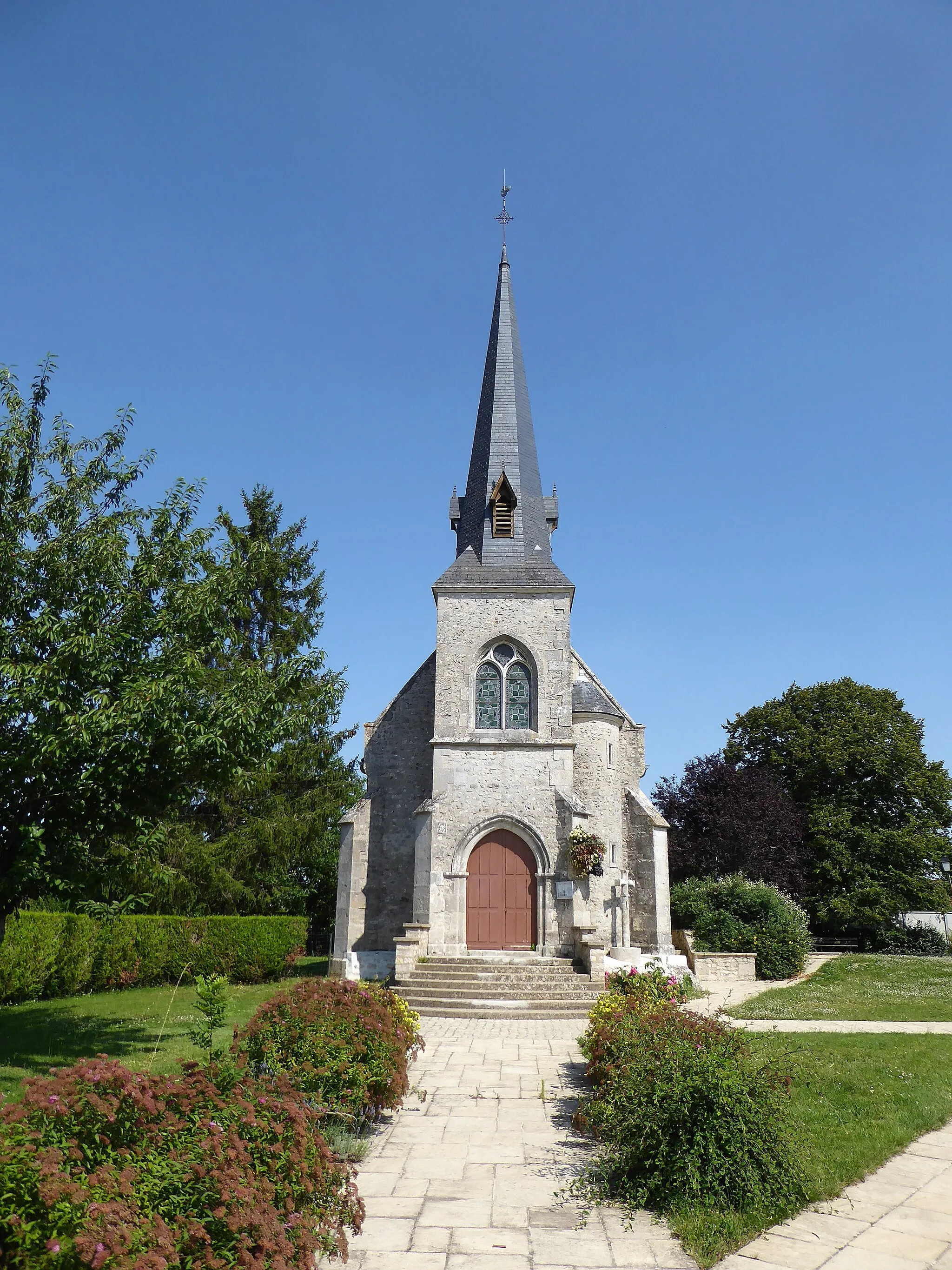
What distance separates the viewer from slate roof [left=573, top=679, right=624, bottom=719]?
22359 mm

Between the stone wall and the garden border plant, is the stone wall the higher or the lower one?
the higher one

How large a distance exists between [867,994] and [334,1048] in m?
14.7

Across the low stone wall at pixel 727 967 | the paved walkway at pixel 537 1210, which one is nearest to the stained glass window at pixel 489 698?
the low stone wall at pixel 727 967

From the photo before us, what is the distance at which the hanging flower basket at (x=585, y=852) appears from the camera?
1866cm

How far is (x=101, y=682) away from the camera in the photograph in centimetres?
1013

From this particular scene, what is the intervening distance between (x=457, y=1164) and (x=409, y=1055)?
314cm

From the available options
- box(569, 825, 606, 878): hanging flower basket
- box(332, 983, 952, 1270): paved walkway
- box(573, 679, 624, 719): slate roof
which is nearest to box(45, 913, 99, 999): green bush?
box(569, 825, 606, 878): hanging flower basket

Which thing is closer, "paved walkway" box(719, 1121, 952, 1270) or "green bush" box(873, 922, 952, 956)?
"paved walkway" box(719, 1121, 952, 1270)

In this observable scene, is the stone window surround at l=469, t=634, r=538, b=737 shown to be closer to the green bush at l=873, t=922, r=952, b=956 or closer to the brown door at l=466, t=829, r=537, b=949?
the brown door at l=466, t=829, r=537, b=949

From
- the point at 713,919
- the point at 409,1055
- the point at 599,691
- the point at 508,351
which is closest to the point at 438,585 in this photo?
the point at 599,691

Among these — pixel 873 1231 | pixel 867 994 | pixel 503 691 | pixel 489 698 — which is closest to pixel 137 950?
pixel 489 698

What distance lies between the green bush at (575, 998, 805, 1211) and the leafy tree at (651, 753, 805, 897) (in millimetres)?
23651

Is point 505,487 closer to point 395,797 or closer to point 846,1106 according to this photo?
point 395,797

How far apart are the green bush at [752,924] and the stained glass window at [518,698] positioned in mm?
7614
